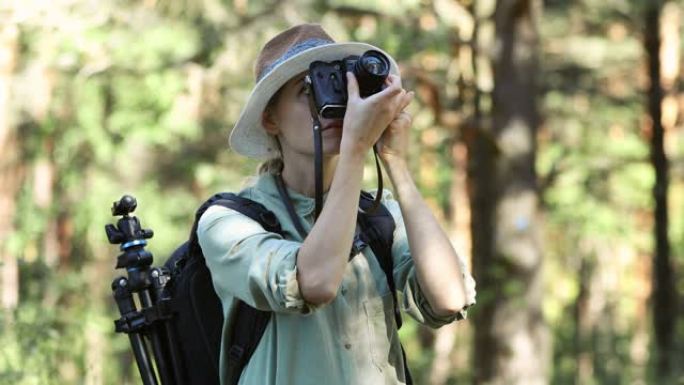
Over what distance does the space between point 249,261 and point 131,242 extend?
1.87 feet

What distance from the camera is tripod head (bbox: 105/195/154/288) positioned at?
347cm

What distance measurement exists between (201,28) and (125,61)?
818 mm

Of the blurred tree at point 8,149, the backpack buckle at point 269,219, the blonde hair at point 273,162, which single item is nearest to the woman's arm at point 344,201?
the backpack buckle at point 269,219

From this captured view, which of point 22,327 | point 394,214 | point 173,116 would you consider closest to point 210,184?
point 173,116

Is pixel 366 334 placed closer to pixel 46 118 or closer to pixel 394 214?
pixel 394 214

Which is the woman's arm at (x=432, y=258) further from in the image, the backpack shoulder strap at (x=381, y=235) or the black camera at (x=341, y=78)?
the black camera at (x=341, y=78)

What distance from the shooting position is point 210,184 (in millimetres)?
13094

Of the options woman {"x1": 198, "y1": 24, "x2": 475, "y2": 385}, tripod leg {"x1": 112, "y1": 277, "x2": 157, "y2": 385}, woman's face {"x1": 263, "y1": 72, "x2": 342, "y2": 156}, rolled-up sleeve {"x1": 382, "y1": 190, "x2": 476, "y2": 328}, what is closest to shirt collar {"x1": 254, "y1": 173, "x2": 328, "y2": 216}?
woman {"x1": 198, "y1": 24, "x2": 475, "y2": 385}

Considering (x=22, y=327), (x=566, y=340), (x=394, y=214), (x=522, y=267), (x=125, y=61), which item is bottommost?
(x=566, y=340)

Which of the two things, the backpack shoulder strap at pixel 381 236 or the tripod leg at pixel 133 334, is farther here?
the tripod leg at pixel 133 334

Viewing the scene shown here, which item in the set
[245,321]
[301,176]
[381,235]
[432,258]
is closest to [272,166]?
[301,176]

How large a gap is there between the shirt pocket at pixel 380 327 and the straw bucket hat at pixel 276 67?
556mm

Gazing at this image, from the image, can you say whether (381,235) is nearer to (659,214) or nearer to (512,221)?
(512,221)

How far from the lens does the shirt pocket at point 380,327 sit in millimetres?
3240
